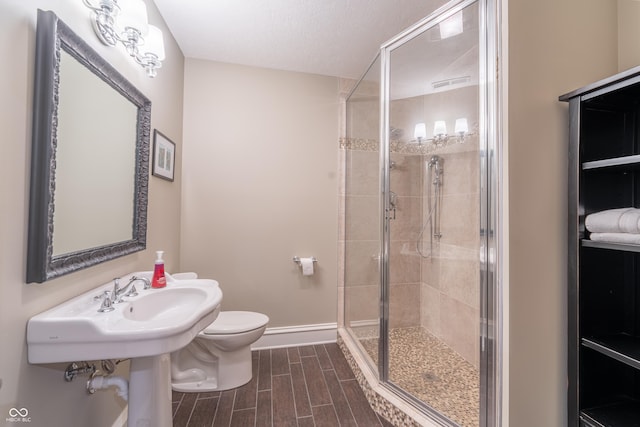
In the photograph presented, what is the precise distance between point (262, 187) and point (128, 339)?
63.6 inches

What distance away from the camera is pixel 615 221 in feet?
3.16

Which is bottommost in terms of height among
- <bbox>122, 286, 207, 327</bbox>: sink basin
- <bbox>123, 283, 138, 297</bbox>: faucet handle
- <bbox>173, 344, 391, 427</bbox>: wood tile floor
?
<bbox>173, 344, 391, 427</bbox>: wood tile floor

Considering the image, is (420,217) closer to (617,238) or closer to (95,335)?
(617,238)

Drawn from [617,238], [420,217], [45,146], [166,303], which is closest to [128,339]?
[166,303]

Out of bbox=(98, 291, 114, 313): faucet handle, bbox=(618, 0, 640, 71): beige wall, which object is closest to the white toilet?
bbox=(98, 291, 114, 313): faucet handle

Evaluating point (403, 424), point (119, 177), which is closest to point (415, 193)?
point (403, 424)

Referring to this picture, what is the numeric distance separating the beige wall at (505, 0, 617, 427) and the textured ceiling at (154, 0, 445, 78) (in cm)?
82

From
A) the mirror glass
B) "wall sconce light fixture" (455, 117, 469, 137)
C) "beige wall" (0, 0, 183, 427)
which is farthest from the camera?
"wall sconce light fixture" (455, 117, 469, 137)

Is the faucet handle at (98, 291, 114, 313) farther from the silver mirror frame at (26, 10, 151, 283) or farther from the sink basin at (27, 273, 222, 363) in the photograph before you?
the silver mirror frame at (26, 10, 151, 283)

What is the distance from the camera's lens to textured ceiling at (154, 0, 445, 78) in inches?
67.1

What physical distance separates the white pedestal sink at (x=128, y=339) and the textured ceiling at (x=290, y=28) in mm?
1725

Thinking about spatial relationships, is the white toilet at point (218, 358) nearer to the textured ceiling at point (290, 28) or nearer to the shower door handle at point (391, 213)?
the shower door handle at point (391, 213)

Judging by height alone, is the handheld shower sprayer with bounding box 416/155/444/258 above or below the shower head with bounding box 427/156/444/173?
below

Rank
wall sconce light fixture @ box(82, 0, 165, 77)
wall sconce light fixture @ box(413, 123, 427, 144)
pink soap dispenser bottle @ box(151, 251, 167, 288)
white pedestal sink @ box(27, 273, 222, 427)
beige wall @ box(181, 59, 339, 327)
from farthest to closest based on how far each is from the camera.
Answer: beige wall @ box(181, 59, 339, 327) → wall sconce light fixture @ box(413, 123, 427, 144) → pink soap dispenser bottle @ box(151, 251, 167, 288) → wall sconce light fixture @ box(82, 0, 165, 77) → white pedestal sink @ box(27, 273, 222, 427)
